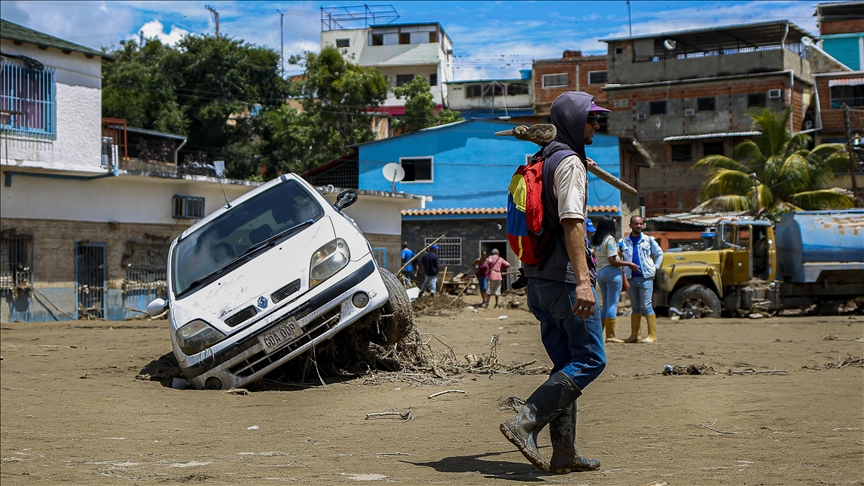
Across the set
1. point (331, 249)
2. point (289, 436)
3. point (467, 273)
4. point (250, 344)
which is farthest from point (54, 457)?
point (467, 273)

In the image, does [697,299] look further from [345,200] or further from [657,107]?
[657,107]

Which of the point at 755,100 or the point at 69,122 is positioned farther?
the point at 755,100

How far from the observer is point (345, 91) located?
41781 millimetres

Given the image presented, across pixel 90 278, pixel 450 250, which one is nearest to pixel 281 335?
pixel 90 278

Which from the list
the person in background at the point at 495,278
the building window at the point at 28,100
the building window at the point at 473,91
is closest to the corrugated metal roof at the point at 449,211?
the person in background at the point at 495,278

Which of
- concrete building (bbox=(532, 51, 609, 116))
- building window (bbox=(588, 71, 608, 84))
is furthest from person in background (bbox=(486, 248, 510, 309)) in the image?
building window (bbox=(588, 71, 608, 84))

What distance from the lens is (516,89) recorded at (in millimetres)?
57406

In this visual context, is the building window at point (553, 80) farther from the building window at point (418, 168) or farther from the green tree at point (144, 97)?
the green tree at point (144, 97)

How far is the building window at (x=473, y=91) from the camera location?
56.9m

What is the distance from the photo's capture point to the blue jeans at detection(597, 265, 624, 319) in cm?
1145

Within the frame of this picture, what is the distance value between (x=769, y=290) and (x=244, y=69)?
30125 millimetres

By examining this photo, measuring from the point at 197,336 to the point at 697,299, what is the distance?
545 inches

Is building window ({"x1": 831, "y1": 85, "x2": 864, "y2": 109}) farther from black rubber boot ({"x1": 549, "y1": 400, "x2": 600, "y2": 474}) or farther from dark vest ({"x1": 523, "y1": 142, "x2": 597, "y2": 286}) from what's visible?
black rubber boot ({"x1": 549, "y1": 400, "x2": 600, "y2": 474})

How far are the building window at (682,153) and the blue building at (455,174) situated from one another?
433 inches
